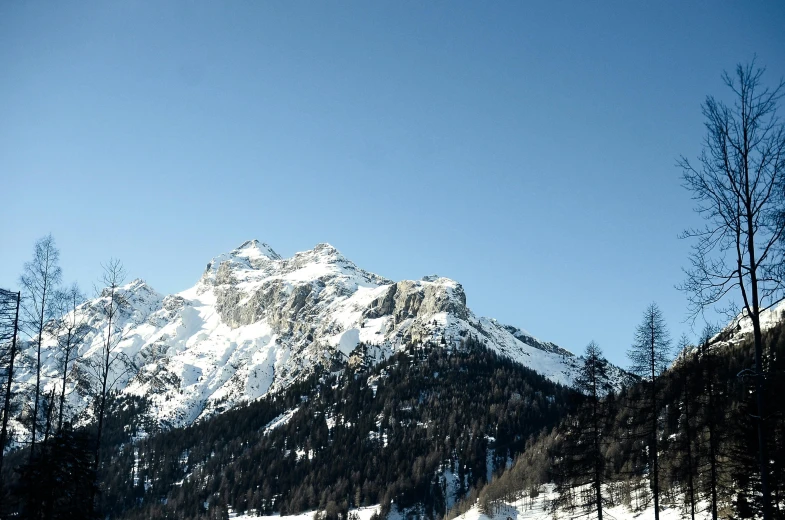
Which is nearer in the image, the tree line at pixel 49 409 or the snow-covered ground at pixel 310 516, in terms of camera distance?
the tree line at pixel 49 409

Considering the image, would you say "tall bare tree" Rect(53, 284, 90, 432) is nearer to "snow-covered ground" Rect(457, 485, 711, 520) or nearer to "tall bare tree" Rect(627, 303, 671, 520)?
"tall bare tree" Rect(627, 303, 671, 520)

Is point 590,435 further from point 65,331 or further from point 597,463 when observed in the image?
point 65,331

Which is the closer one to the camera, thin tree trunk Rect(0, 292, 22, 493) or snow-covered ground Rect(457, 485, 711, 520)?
thin tree trunk Rect(0, 292, 22, 493)

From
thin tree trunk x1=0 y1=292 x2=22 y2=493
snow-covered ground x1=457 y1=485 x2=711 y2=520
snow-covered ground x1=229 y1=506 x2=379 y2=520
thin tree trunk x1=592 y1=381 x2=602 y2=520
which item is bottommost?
snow-covered ground x1=229 y1=506 x2=379 y2=520

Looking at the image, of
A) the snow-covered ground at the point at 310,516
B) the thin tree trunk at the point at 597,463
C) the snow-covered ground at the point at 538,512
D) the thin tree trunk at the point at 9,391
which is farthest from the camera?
the snow-covered ground at the point at 310,516

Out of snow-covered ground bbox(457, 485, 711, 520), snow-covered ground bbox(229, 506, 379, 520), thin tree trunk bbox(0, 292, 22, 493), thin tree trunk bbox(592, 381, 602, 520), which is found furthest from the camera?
snow-covered ground bbox(229, 506, 379, 520)

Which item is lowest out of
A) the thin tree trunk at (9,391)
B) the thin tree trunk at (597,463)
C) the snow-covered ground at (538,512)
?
the snow-covered ground at (538,512)

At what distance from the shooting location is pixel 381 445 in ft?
639

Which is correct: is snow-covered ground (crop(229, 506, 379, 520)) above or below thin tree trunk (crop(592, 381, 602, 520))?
below

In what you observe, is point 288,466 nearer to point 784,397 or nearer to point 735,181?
point 784,397

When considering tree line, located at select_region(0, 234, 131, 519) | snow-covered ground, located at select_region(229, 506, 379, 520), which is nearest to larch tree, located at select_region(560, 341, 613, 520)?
tree line, located at select_region(0, 234, 131, 519)

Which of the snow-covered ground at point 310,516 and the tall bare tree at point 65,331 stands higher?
the tall bare tree at point 65,331

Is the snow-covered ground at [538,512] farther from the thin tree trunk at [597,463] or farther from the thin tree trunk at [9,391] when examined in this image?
the thin tree trunk at [9,391]

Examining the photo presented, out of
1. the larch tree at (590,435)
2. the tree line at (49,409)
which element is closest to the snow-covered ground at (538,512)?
the larch tree at (590,435)
